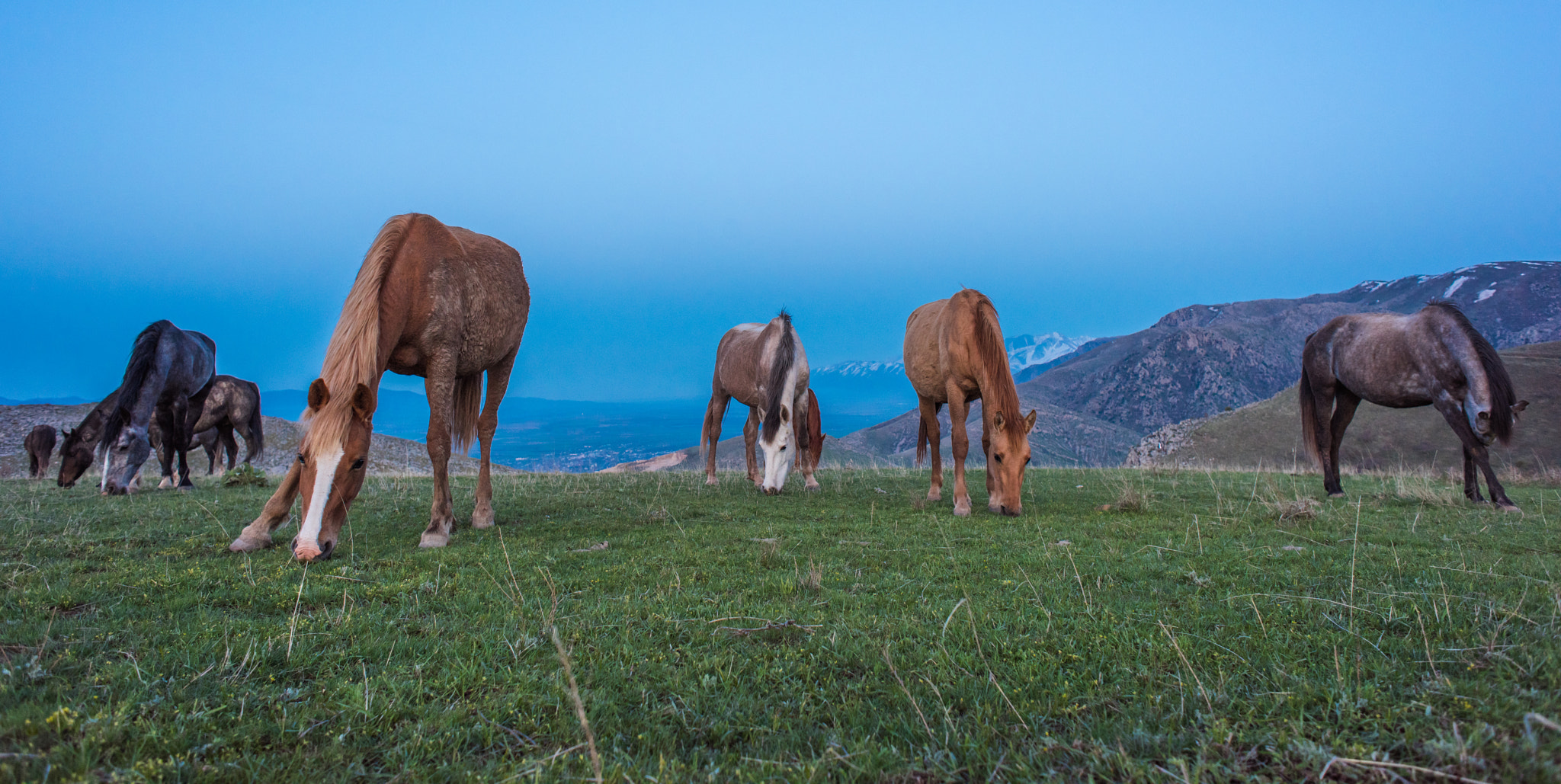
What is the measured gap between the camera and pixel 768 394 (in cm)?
970

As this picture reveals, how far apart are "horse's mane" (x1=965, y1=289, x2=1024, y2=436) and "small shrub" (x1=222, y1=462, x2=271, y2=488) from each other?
36.2 ft

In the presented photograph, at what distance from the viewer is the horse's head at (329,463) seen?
4.59 m

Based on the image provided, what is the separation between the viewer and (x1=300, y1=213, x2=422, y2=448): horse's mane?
4.91 meters

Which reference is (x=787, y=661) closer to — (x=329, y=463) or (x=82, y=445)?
(x=329, y=463)

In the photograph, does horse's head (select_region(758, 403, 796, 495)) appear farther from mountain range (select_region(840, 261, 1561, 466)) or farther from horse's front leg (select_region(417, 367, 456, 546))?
mountain range (select_region(840, 261, 1561, 466))

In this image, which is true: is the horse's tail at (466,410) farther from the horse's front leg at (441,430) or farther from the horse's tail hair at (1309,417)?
the horse's tail hair at (1309,417)

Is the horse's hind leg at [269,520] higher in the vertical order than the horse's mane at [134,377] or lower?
lower

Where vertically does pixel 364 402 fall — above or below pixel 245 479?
above

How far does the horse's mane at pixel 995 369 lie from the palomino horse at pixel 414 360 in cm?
559

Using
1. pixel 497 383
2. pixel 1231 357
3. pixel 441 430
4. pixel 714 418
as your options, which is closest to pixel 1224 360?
pixel 1231 357

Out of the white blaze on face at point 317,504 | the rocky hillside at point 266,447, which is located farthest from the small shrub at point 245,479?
the rocky hillside at point 266,447

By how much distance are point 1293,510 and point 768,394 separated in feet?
20.8

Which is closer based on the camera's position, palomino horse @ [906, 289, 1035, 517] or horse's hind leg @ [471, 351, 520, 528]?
horse's hind leg @ [471, 351, 520, 528]

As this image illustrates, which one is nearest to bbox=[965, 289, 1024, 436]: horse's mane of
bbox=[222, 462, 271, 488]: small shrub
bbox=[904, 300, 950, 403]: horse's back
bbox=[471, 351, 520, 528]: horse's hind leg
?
bbox=[904, 300, 950, 403]: horse's back
